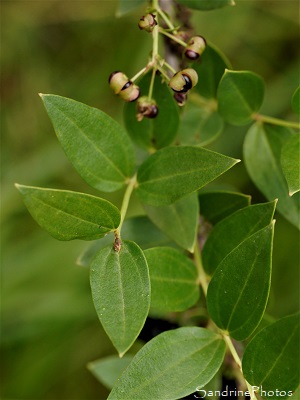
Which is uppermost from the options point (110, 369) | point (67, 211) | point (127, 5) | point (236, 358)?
point (127, 5)

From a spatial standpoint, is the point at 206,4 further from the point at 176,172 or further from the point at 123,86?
the point at 176,172

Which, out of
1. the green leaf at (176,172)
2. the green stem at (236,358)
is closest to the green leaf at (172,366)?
the green stem at (236,358)

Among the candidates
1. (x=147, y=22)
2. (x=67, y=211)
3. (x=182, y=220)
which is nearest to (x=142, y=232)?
(x=182, y=220)

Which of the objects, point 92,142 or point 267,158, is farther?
point 267,158

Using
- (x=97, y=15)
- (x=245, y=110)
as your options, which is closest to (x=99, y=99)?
(x=97, y=15)

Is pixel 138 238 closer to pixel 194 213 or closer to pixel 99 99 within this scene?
pixel 194 213

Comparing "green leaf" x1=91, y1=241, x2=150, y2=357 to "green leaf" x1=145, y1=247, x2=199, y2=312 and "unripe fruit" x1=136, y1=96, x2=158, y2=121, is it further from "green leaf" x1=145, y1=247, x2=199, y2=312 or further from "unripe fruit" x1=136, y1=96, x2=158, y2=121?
"unripe fruit" x1=136, y1=96, x2=158, y2=121

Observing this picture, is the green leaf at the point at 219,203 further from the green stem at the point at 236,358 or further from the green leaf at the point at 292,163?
the green stem at the point at 236,358
